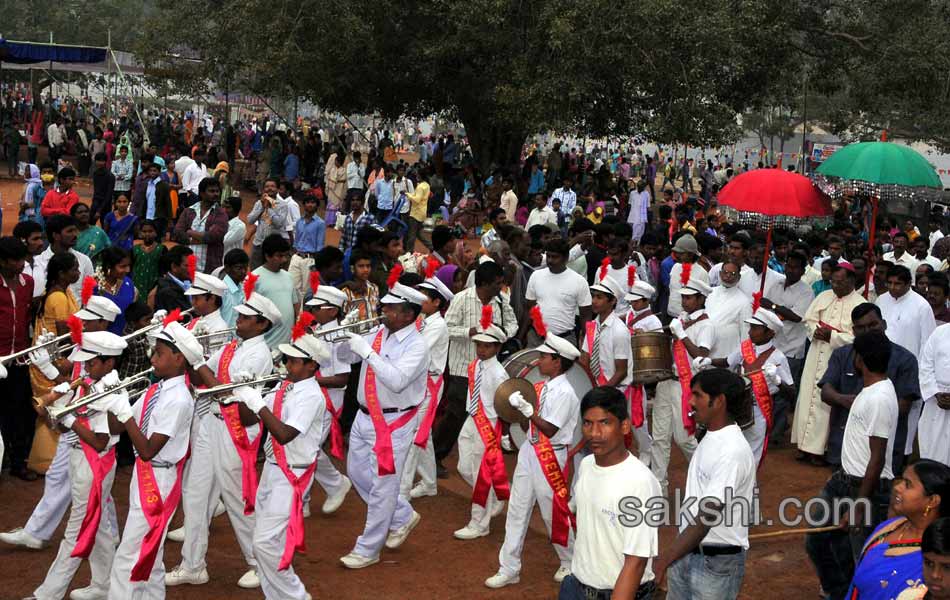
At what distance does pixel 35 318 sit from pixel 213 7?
20.4 metres

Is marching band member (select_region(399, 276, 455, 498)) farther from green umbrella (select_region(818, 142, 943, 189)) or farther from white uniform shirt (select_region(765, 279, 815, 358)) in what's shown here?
white uniform shirt (select_region(765, 279, 815, 358))

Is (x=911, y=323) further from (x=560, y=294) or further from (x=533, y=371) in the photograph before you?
(x=533, y=371)

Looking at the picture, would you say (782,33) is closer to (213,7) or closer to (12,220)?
(213,7)

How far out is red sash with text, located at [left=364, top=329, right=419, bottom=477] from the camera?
25.0ft

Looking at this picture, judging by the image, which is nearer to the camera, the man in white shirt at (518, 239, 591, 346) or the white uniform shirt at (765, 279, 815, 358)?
the man in white shirt at (518, 239, 591, 346)

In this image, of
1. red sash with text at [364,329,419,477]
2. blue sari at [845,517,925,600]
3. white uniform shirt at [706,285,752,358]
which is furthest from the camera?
white uniform shirt at [706,285,752,358]

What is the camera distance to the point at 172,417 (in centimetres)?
646

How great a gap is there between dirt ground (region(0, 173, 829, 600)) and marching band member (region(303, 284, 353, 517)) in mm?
194

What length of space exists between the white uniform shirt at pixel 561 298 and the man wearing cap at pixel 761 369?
4.87 feet

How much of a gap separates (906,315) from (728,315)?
1821mm

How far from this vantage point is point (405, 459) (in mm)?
7883

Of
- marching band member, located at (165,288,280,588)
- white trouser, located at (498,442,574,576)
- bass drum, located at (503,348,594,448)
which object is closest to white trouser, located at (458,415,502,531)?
bass drum, located at (503,348,594,448)

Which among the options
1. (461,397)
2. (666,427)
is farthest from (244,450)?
(666,427)

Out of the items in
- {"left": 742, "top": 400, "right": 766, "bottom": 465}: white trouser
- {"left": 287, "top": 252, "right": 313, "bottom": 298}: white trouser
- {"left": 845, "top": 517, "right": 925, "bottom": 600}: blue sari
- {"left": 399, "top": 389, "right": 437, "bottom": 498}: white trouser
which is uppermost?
{"left": 287, "top": 252, "right": 313, "bottom": 298}: white trouser
